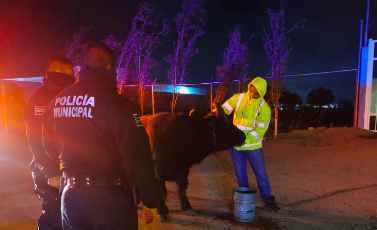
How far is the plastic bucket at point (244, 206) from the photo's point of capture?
3600 mm

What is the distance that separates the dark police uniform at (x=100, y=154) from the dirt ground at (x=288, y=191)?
7.32 ft

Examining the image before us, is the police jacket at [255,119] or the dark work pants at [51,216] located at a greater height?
the police jacket at [255,119]

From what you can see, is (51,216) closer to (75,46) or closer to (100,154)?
(100,154)

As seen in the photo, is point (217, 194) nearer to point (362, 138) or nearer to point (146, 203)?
point (146, 203)

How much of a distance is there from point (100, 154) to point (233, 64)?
11.9 metres

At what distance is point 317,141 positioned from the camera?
9.77 metres

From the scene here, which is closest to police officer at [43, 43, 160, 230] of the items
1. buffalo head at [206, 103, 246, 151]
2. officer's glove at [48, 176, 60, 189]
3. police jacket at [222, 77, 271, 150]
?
officer's glove at [48, 176, 60, 189]

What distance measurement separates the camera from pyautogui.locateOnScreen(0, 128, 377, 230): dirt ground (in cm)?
371

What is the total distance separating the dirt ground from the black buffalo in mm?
617

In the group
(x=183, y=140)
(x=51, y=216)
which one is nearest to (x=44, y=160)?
(x=51, y=216)

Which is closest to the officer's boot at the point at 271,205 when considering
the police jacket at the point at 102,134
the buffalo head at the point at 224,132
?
the buffalo head at the point at 224,132

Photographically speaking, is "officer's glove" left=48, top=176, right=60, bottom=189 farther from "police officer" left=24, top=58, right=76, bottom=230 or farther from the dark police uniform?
the dark police uniform

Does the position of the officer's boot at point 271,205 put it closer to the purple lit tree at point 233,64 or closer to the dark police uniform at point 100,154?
the dark police uniform at point 100,154

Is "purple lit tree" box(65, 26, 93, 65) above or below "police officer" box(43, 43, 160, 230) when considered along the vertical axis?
above
